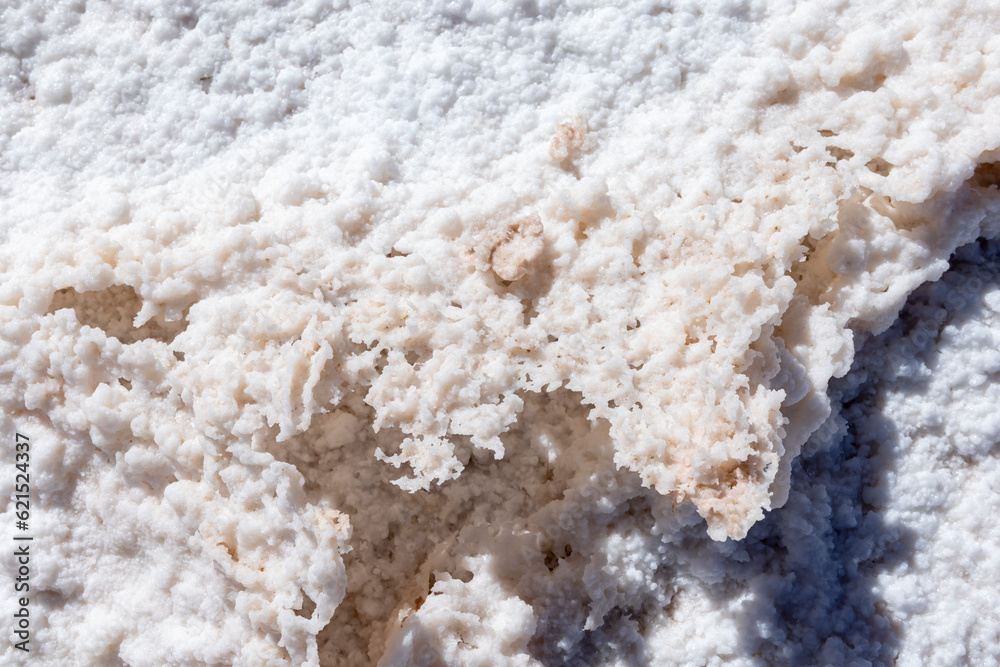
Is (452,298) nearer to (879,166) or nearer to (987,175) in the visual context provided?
(879,166)

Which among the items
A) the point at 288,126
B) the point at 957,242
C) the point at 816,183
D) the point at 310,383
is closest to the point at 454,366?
the point at 310,383

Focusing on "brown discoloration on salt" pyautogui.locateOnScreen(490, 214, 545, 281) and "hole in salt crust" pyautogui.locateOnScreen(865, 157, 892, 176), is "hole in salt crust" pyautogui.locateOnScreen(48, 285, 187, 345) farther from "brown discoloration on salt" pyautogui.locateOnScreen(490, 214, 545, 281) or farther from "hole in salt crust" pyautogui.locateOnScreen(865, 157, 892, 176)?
"hole in salt crust" pyautogui.locateOnScreen(865, 157, 892, 176)

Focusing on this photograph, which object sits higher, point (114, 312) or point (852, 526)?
point (114, 312)

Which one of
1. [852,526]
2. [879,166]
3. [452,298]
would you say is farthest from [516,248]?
[852,526]

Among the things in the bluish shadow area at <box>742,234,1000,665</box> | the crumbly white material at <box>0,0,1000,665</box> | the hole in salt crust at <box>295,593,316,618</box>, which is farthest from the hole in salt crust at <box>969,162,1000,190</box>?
the hole in salt crust at <box>295,593,316,618</box>

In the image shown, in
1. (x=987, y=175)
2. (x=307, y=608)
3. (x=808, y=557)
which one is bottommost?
(x=808, y=557)

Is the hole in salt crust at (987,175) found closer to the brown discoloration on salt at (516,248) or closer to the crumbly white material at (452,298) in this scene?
the crumbly white material at (452,298)

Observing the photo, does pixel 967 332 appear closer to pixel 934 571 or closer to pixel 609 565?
pixel 934 571
